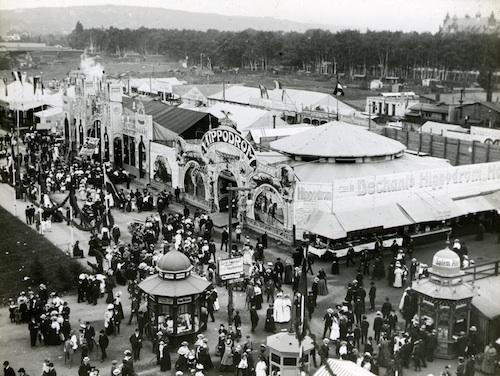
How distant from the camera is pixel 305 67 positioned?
151m

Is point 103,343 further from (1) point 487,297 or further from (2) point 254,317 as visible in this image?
(1) point 487,297

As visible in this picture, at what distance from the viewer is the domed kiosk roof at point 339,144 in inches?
1448

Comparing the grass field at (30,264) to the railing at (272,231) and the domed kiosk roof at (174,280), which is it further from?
the railing at (272,231)

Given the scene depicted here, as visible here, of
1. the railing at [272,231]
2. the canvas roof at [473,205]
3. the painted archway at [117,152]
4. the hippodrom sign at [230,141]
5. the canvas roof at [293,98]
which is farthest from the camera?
the canvas roof at [293,98]

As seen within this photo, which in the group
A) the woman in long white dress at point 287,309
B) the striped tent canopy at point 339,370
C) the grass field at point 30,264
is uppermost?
the striped tent canopy at point 339,370

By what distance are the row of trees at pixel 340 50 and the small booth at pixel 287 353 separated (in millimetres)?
85195

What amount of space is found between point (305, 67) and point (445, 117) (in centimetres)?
8461

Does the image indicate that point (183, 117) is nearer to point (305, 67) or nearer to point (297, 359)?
point (297, 359)

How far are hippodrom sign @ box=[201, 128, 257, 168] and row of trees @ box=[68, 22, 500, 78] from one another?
220 ft

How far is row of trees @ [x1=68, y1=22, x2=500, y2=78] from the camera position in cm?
11756

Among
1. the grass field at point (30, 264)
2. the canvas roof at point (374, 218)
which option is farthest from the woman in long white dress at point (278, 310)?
the grass field at point (30, 264)

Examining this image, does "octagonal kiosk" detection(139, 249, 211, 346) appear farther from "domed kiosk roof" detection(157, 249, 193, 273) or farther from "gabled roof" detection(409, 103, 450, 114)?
"gabled roof" detection(409, 103, 450, 114)

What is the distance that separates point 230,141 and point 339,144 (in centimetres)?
608

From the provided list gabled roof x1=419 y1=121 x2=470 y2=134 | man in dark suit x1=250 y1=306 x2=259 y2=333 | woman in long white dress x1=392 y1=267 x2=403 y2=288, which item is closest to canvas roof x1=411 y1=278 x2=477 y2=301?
man in dark suit x1=250 y1=306 x2=259 y2=333
